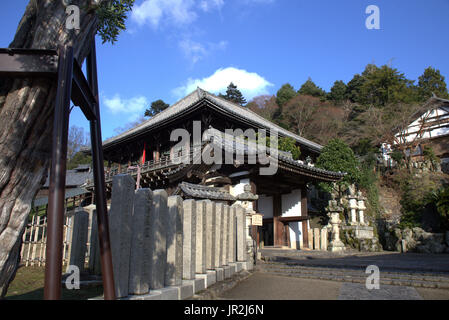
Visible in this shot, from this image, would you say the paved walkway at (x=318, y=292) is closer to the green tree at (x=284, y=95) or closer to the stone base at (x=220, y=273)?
the stone base at (x=220, y=273)

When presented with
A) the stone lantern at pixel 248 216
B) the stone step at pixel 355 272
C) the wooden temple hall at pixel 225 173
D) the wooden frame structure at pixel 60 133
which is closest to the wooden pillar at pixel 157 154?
the wooden temple hall at pixel 225 173

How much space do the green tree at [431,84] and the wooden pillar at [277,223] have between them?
24319mm

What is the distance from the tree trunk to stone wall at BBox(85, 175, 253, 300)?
0.71 metres

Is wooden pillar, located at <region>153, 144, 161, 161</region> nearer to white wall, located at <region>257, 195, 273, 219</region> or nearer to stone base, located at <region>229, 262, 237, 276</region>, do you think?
white wall, located at <region>257, 195, 273, 219</region>

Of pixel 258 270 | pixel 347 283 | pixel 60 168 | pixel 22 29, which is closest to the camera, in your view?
pixel 60 168

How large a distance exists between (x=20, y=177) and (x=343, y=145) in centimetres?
1804

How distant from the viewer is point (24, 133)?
7.66 ft

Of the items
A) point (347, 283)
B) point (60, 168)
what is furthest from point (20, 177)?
point (347, 283)

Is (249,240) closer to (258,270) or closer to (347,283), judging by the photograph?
(258,270)

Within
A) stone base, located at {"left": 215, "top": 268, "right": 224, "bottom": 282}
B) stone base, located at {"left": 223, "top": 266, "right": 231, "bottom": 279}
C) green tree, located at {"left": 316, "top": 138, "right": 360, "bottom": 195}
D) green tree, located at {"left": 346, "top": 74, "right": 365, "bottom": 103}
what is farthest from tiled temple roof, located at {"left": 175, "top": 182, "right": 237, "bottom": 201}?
green tree, located at {"left": 346, "top": 74, "right": 365, "bottom": 103}

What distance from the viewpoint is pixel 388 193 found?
22.1m

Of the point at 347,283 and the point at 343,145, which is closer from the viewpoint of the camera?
the point at 347,283

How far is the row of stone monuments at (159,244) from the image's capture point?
2742 millimetres

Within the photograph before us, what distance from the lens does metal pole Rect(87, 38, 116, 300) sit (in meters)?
2.19
